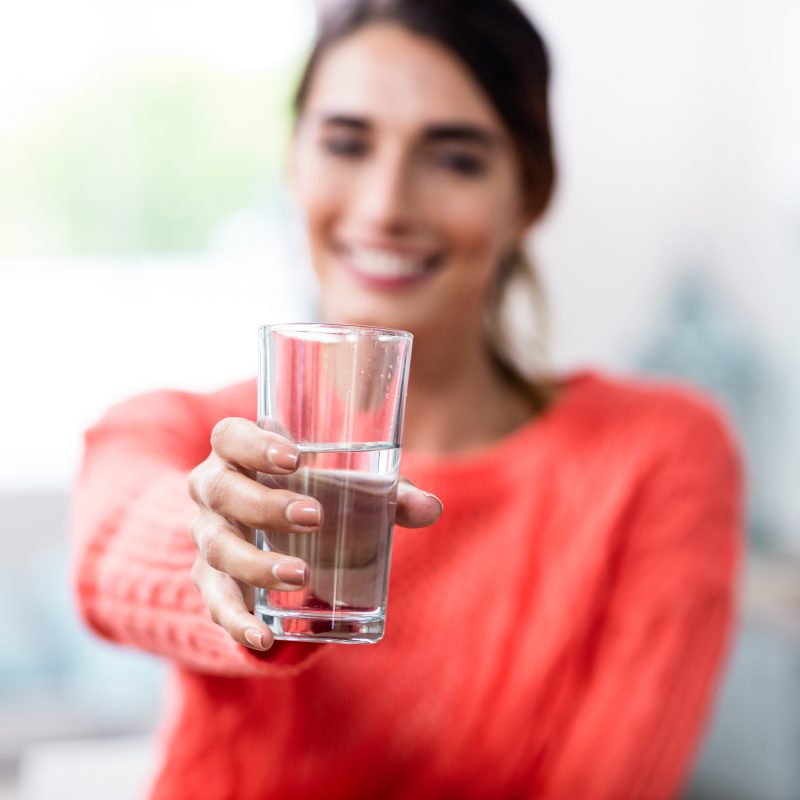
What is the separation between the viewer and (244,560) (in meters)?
0.30

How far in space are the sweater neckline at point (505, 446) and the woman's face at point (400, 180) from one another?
0.43 feet

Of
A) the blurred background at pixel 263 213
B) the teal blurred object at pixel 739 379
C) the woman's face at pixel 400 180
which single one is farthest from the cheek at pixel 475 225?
the teal blurred object at pixel 739 379

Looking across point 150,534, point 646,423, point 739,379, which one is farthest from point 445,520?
point 739,379

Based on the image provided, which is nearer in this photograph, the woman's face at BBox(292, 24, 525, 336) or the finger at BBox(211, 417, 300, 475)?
the finger at BBox(211, 417, 300, 475)

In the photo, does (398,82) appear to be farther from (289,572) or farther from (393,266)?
(289,572)

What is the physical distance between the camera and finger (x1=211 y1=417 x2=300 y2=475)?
0.94ft

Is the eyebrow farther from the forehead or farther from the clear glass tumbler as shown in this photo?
the clear glass tumbler

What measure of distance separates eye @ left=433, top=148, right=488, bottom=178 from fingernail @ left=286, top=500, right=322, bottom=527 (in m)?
0.33

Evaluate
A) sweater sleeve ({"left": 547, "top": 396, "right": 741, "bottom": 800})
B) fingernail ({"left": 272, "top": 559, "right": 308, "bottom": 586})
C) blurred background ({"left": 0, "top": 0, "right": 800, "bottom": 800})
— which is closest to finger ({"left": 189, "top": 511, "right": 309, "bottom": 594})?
fingernail ({"left": 272, "top": 559, "right": 308, "bottom": 586})

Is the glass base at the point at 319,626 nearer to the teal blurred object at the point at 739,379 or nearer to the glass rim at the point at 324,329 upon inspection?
the glass rim at the point at 324,329

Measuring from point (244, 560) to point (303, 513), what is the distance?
24 mm

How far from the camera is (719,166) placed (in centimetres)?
263

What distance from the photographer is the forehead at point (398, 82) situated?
58 centimetres

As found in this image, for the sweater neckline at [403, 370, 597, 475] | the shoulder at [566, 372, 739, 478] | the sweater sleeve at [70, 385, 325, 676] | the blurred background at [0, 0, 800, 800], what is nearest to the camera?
the sweater sleeve at [70, 385, 325, 676]
